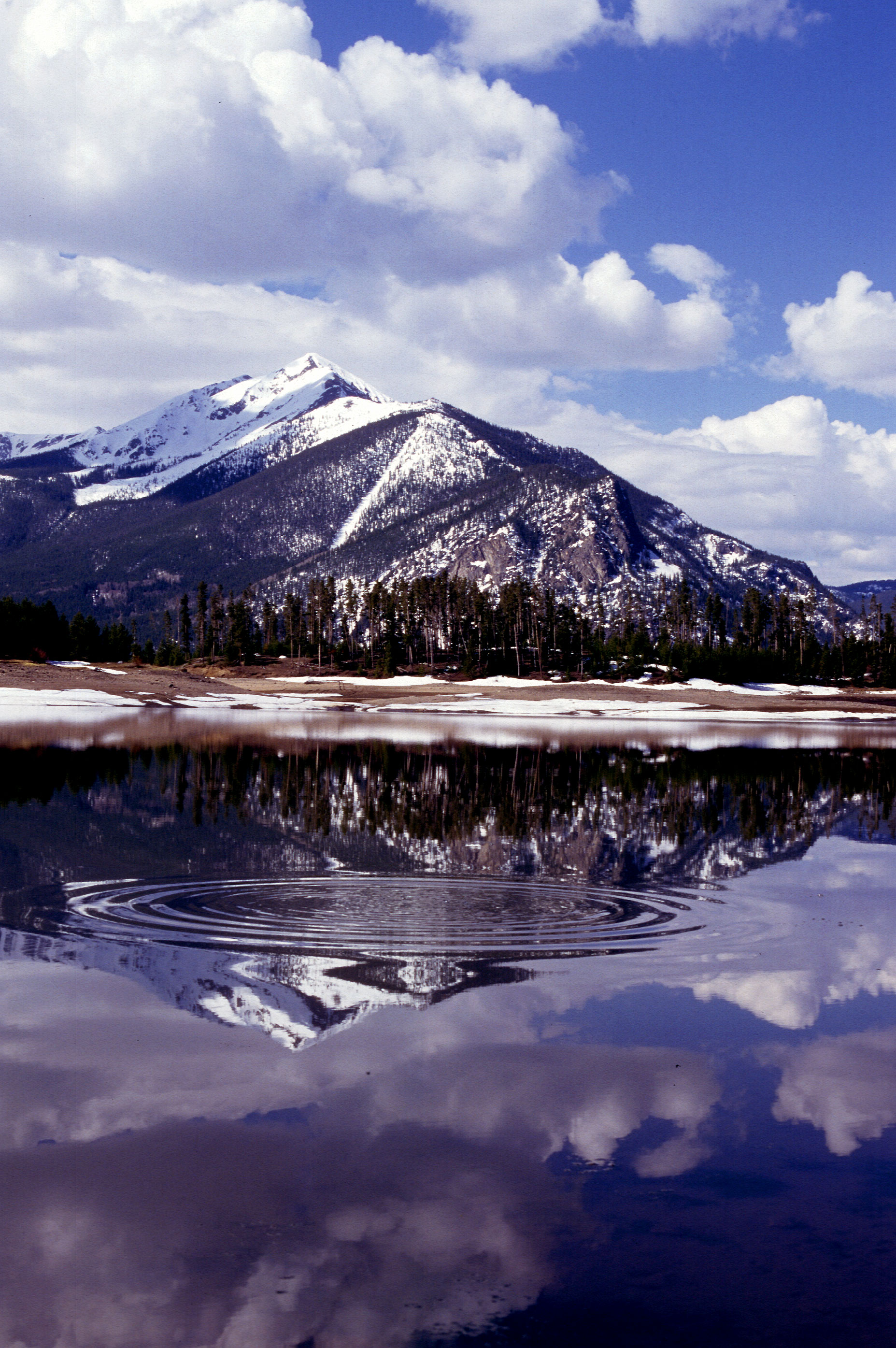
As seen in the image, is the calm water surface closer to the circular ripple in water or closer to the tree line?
the circular ripple in water

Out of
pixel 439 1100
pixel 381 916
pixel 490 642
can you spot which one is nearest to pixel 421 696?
pixel 490 642

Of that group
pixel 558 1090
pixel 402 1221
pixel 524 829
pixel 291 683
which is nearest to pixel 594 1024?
pixel 558 1090

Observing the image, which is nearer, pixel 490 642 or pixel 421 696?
pixel 421 696

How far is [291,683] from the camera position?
398ft

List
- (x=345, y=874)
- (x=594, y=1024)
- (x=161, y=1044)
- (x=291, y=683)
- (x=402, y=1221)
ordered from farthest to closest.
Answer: (x=291, y=683) → (x=345, y=874) → (x=594, y=1024) → (x=161, y=1044) → (x=402, y=1221)

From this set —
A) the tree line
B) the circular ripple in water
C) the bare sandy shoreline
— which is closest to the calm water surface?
the circular ripple in water

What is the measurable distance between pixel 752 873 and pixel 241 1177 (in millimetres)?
13360

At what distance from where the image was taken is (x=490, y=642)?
161m

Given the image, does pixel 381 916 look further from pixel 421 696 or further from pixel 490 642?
pixel 490 642

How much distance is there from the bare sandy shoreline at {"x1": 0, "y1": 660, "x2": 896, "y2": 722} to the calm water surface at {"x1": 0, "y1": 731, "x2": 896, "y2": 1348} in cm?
5638

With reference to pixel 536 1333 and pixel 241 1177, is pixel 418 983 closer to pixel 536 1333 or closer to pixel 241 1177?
pixel 241 1177

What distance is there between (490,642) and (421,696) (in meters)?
55.7

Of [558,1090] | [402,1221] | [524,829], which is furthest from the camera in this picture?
[524,829]

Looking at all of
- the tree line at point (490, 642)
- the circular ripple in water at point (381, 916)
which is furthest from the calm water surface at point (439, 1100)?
the tree line at point (490, 642)
